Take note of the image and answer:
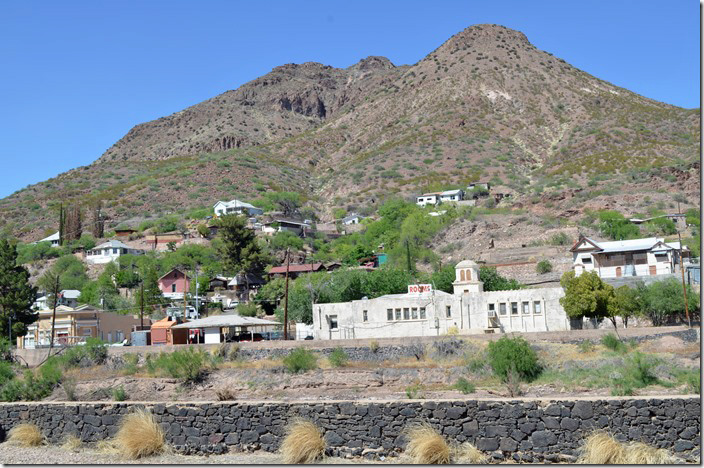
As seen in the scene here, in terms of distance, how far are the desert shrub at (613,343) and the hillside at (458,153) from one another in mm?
47105

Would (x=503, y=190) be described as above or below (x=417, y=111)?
below

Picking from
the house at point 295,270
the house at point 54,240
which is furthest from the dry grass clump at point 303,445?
the house at point 54,240

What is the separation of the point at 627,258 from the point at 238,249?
119 ft

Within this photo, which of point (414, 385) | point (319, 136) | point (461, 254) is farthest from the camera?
point (319, 136)

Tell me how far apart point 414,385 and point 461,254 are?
37.7 m

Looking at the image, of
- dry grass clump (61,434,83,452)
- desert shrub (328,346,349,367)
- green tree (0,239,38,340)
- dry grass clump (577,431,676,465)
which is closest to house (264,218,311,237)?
green tree (0,239,38,340)

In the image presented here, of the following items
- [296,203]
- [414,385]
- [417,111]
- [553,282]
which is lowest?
[414,385]

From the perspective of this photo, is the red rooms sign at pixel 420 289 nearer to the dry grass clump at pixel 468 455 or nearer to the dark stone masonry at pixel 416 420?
the dark stone masonry at pixel 416 420

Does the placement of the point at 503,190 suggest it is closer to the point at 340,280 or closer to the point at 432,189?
the point at 432,189

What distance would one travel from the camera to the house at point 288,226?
90938 millimetres

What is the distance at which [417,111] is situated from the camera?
14762 centimetres

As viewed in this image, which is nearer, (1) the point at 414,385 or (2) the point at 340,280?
(1) the point at 414,385

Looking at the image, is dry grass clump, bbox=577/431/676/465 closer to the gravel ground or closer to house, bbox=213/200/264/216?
the gravel ground

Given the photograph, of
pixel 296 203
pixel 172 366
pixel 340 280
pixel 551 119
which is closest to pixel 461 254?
pixel 340 280
